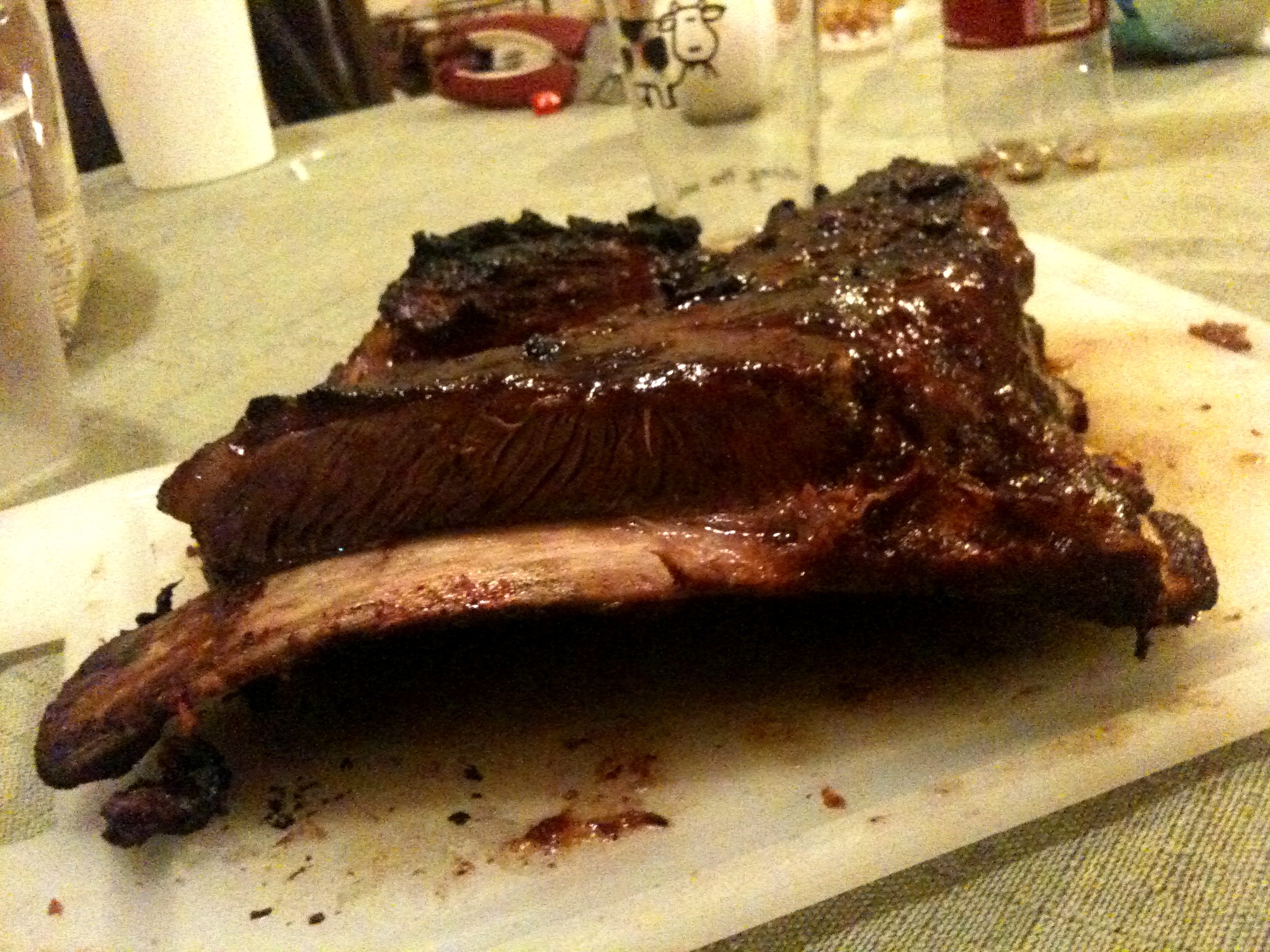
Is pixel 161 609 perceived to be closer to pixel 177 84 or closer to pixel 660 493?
pixel 660 493

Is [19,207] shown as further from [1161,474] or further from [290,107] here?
[290,107]

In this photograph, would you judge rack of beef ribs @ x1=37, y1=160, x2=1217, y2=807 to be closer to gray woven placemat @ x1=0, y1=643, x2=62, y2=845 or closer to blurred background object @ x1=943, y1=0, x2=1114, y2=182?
gray woven placemat @ x1=0, y1=643, x2=62, y2=845

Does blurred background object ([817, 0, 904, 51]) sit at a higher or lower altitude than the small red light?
higher

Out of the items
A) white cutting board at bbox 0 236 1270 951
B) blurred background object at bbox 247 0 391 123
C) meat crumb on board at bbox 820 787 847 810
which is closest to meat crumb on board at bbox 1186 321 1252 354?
white cutting board at bbox 0 236 1270 951

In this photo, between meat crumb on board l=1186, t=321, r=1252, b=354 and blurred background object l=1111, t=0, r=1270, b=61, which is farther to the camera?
blurred background object l=1111, t=0, r=1270, b=61

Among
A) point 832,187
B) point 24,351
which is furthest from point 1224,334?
point 24,351

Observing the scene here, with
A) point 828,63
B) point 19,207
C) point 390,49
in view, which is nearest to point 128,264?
point 19,207
